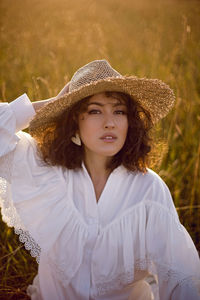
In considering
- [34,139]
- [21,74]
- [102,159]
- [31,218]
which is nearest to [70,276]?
[31,218]

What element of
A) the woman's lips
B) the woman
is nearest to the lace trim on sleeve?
the woman

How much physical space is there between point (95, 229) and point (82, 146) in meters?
→ 0.56

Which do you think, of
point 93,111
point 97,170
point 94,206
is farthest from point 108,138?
point 94,206

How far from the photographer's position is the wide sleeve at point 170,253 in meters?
1.58

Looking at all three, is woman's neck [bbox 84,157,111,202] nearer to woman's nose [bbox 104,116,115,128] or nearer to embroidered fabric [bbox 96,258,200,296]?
woman's nose [bbox 104,116,115,128]

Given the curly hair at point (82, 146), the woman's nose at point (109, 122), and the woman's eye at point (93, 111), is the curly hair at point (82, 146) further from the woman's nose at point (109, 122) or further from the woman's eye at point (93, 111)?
the woman's nose at point (109, 122)

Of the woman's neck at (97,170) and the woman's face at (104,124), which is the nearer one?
the woman's face at (104,124)

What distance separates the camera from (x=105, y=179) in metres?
1.83

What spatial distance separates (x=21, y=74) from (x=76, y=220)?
9.32ft

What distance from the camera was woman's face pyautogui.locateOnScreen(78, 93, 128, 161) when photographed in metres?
1.66

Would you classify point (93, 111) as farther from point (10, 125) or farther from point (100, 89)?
point (10, 125)

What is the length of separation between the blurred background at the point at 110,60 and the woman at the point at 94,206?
1.55ft

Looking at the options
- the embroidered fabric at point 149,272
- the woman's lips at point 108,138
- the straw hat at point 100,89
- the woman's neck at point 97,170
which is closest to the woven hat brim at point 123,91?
the straw hat at point 100,89

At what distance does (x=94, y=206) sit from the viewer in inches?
65.9
